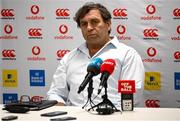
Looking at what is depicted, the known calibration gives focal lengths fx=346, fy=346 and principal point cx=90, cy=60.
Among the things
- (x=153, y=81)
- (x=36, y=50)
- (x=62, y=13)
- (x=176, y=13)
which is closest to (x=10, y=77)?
(x=36, y=50)

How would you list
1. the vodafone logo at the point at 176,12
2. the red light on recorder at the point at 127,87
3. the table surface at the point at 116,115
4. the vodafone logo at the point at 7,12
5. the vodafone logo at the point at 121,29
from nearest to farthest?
1. the table surface at the point at 116,115
2. the red light on recorder at the point at 127,87
3. the vodafone logo at the point at 176,12
4. the vodafone logo at the point at 121,29
5. the vodafone logo at the point at 7,12

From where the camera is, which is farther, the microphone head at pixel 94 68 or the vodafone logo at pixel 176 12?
the vodafone logo at pixel 176 12

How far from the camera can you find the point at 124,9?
3.37 meters

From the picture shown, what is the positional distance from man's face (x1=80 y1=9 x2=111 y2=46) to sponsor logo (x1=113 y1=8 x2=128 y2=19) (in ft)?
1.17

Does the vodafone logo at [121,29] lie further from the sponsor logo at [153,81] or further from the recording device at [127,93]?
the recording device at [127,93]

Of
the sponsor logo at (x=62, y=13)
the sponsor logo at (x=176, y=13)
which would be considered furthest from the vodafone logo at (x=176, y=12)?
the sponsor logo at (x=62, y=13)

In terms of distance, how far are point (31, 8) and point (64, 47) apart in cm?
53

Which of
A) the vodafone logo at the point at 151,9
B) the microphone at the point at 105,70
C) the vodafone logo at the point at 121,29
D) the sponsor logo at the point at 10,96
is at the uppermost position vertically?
the vodafone logo at the point at 151,9

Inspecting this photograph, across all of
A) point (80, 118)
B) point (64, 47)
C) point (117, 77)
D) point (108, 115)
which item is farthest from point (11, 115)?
point (64, 47)

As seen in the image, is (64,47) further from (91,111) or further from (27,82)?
A: (91,111)

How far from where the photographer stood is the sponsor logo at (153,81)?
332 centimetres

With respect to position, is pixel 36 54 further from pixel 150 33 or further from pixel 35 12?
pixel 150 33

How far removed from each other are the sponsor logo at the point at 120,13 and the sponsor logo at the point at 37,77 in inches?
37.2

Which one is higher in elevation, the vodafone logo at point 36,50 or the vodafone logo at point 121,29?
the vodafone logo at point 121,29
